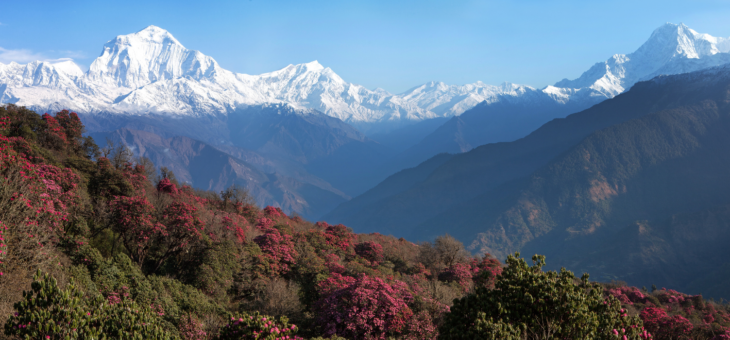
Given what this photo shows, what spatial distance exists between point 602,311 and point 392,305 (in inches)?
615

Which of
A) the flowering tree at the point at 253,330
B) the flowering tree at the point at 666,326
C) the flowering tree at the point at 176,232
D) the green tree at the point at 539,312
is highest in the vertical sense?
the flowering tree at the point at 176,232

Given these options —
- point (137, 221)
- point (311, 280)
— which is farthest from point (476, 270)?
point (137, 221)

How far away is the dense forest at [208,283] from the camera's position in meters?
18.7

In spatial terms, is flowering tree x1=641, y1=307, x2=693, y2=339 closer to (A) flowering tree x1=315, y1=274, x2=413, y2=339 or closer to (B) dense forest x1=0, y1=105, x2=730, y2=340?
(B) dense forest x1=0, y1=105, x2=730, y2=340

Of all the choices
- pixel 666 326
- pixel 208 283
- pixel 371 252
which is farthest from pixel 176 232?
pixel 666 326

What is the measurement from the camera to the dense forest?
1869 centimetres

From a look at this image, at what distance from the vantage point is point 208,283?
39.0m

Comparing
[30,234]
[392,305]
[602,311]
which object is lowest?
[392,305]

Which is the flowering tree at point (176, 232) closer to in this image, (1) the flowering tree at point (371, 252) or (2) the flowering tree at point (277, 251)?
(2) the flowering tree at point (277, 251)

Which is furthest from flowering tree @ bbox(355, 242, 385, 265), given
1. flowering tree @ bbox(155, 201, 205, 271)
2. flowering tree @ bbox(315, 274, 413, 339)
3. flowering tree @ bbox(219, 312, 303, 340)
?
flowering tree @ bbox(219, 312, 303, 340)

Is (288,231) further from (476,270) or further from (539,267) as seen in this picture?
(539,267)

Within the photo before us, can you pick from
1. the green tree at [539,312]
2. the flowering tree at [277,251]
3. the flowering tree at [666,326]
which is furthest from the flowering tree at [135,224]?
the flowering tree at [666,326]

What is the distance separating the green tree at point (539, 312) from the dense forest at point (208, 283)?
7cm

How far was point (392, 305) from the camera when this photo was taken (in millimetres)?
31297
